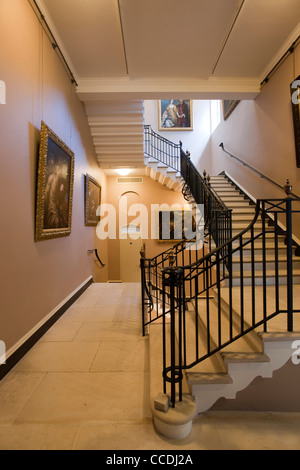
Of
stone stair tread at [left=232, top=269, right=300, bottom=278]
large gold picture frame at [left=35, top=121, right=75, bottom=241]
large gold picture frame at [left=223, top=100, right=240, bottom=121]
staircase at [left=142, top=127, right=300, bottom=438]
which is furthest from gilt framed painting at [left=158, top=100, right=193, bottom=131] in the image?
staircase at [left=142, top=127, right=300, bottom=438]

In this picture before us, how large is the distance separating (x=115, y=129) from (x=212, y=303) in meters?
4.44

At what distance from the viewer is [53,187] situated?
9.81ft

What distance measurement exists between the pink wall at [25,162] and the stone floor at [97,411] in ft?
1.50

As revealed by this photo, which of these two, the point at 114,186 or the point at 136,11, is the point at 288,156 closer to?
the point at 136,11

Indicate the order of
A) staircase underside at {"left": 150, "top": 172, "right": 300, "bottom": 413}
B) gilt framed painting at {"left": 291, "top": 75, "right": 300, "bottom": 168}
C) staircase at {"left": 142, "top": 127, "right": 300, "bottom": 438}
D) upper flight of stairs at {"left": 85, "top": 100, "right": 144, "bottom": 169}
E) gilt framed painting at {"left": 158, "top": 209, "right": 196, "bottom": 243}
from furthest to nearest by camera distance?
gilt framed painting at {"left": 158, "top": 209, "right": 196, "bottom": 243} → upper flight of stairs at {"left": 85, "top": 100, "right": 144, "bottom": 169} → gilt framed painting at {"left": 291, "top": 75, "right": 300, "bottom": 168} → staircase underside at {"left": 150, "top": 172, "right": 300, "bottom": 413} → staircase at {"left": 142, "top": 127, "right": 300, "bottom": 438}

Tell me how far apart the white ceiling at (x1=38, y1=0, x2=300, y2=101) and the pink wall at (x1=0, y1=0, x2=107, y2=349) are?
558mm

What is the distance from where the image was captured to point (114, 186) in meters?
7.62

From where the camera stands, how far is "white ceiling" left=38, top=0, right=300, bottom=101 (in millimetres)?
2900

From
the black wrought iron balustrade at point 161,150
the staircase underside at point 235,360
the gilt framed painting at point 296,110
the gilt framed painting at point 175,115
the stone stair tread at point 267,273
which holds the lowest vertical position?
the staircase underside at point 235,360

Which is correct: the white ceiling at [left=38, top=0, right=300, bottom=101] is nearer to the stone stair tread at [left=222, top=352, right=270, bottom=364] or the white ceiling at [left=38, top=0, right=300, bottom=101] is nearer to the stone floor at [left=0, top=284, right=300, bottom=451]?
the stone stair tread at [left=222, top=352, right=270, bottom=364]

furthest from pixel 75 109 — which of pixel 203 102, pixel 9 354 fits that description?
pixel 203 102

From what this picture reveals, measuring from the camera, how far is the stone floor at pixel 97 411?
4.88ft

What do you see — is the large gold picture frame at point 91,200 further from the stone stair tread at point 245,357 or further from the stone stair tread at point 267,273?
the stone stair tread at point 245,357

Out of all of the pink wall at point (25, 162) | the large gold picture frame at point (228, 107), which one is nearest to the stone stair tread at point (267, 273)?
the pink wall at point (25, 162)
